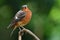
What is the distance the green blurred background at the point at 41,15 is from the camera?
3.41 metres

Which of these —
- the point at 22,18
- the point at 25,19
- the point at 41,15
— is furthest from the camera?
the point at 41,15

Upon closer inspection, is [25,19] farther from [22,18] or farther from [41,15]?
[41,15]

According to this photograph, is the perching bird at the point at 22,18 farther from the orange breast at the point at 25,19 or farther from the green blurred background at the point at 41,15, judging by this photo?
the green blurred background at the point at 41,15

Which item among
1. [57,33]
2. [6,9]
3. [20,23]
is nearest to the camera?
[20,23]

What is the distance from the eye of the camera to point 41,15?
3.75 metres

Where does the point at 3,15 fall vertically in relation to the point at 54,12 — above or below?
below

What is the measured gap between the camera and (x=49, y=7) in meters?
3.68

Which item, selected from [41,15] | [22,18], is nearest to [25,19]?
[22,18]

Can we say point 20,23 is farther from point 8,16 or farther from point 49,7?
point 8,16

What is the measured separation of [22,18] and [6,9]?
1.43m

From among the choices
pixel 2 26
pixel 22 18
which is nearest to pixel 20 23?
pixel 22 18

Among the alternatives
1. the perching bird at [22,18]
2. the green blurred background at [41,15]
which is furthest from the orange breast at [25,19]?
the green blurred background at [41,15]

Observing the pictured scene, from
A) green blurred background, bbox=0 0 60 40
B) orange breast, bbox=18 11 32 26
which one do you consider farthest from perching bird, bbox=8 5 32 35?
green blurred background, bbox=0 0 60 40

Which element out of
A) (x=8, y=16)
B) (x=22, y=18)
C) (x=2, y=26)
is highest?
(x=22, y=18)
